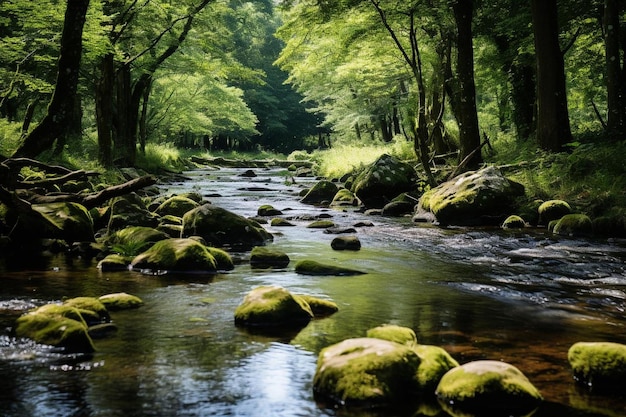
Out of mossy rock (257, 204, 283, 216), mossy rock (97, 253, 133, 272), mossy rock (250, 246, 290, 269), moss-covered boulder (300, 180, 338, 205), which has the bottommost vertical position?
mossy rock (250, 246, 290, 269)

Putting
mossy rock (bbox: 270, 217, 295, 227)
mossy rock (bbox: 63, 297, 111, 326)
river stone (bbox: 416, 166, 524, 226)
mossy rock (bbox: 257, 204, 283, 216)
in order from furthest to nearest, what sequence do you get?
mossy rock (bbox: 257, 204, 283, 216)
mossy rock (bbox: 270, 217, 295, 227)
river stone (bbox: 416, 166, 524, 226)
mossy rock (bbox: 63, 297, 111, 326)

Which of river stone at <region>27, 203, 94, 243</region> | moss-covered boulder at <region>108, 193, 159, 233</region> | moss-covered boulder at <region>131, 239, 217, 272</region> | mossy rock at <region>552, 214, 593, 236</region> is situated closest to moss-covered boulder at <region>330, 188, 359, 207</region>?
moss-covered boulder at <region>108, 193, 159, 233</region>

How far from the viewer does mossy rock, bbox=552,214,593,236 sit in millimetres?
10695

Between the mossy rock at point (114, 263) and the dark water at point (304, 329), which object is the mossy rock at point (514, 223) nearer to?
the dark water at point (304, 329)

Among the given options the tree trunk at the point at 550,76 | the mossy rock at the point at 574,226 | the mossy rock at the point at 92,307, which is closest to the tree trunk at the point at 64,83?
the mossy rock at the point at 92,307

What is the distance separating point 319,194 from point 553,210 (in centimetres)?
795

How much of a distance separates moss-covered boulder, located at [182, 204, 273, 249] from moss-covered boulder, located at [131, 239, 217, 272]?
6.83 ft

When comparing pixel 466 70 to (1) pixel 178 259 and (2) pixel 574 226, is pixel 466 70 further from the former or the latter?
(1) pixel 178 259

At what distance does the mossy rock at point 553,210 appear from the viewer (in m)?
11.6

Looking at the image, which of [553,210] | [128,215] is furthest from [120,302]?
[553,210]

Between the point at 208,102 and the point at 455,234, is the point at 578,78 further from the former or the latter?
the point at 208,102

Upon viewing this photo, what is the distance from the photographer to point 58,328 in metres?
4.59

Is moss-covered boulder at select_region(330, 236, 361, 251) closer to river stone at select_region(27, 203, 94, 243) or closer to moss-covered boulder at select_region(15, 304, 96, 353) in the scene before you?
river stone at select_region(27, 203, 94, 243)

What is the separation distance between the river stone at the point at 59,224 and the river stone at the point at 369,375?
21.8 ft
